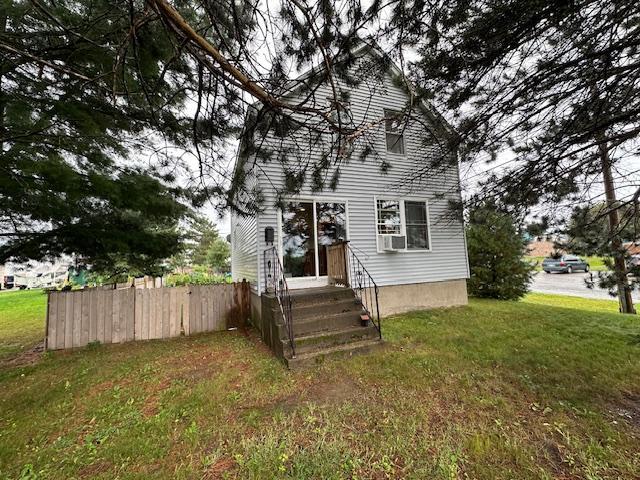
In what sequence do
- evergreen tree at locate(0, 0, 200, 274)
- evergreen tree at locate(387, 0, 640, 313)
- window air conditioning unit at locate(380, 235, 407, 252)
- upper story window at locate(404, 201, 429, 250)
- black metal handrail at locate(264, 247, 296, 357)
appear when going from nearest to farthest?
1. evergreen tree at locate(387, 0, 640, 313)
2. evergreen tree at locate(0, 0, 200, 274)
3. black metal handrail at locate(264, 247, 296, 357)
4. window air conditioning unit at locate(380, 235, 407, 252)
5. upper story window at locate(404, 201, 429, 250)

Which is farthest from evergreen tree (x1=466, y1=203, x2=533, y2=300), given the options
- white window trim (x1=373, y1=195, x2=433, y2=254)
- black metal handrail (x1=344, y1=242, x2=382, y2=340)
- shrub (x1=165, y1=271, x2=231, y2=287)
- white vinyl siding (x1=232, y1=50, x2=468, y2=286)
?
shrub (x1=165, y1=271, x2=231, y2=287)

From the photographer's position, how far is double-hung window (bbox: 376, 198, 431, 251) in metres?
7.28

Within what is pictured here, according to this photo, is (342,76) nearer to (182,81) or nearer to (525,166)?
(182,81)

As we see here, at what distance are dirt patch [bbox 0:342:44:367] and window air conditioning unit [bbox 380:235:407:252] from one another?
7379mm

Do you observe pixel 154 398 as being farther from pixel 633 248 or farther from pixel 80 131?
pixel 633 248

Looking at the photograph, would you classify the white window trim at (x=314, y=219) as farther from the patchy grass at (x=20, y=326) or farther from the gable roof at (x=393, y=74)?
the patchy grass at (x=20, y=326)

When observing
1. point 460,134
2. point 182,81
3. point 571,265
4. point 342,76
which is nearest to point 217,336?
point 182,81

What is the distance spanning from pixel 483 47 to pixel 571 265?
23.6 meters

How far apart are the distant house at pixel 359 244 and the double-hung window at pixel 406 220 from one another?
28 mm

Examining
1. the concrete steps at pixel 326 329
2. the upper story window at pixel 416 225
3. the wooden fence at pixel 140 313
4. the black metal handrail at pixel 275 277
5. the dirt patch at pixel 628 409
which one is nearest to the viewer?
the dirt patch at pixel 628 409

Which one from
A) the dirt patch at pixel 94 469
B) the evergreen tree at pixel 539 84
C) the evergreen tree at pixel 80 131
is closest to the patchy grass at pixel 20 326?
the evergreen tree at pixel 80 131

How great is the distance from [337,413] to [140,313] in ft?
16.8

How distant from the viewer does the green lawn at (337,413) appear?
2221 mm

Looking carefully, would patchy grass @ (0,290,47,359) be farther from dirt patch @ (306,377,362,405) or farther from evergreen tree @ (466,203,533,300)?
evergreen tree @ (466,203,533,300)
